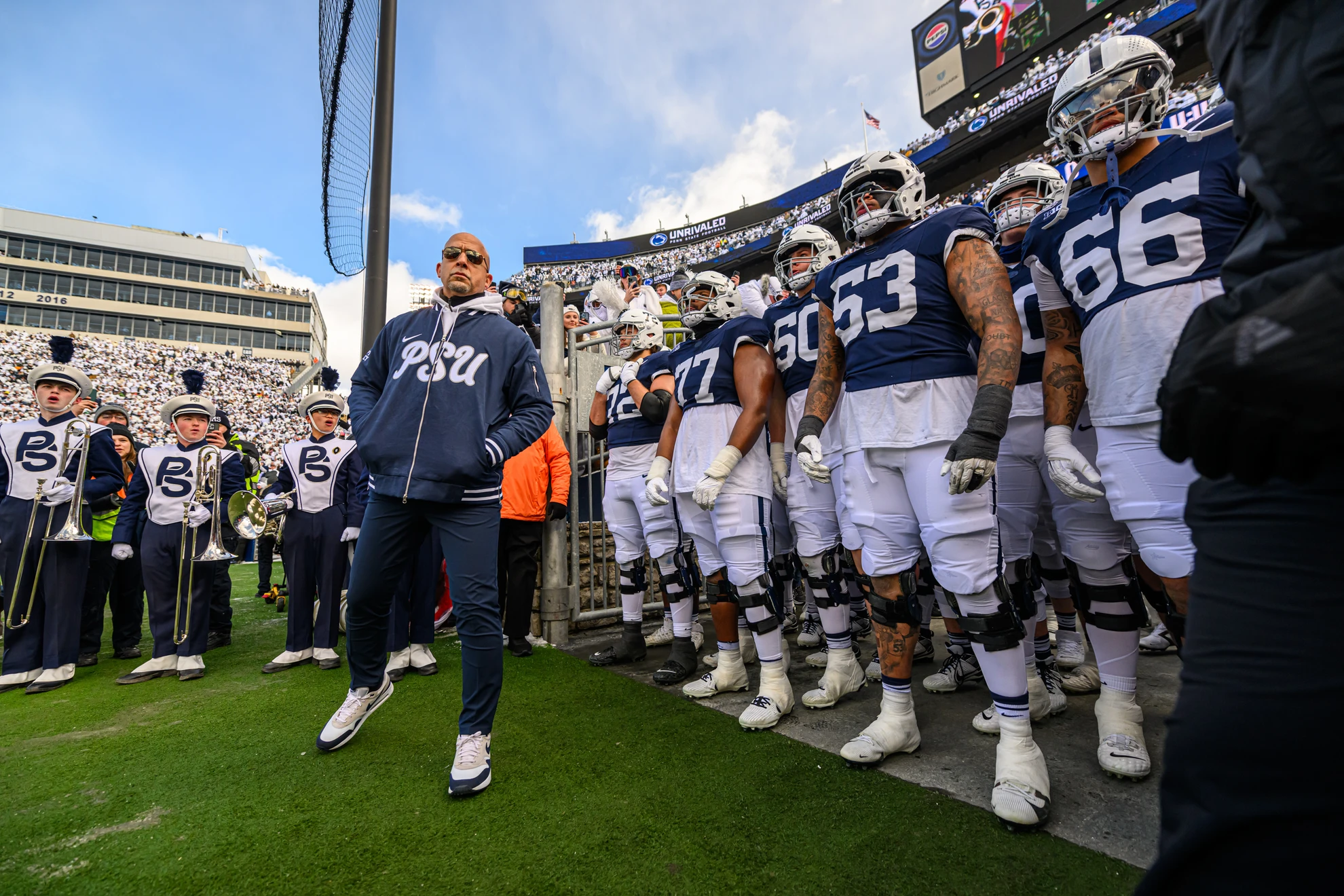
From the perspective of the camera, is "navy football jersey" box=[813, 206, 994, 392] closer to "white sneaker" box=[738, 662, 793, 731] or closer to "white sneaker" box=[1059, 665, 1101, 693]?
"white sneaker" box=[738, 662, 793, 731]

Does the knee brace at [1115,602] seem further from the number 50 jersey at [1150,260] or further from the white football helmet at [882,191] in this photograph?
the white football helmet at [882,191]

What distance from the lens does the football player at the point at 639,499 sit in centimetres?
433

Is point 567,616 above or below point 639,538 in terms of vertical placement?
below

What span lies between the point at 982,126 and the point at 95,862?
28331 mm

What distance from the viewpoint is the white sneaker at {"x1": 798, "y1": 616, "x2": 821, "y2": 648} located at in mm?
4836

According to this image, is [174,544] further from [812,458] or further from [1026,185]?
[1026,185]

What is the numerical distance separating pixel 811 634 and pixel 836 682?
5.25 ft

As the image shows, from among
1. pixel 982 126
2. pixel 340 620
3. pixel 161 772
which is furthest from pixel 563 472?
pixel 982 126

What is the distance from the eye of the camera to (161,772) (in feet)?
8.80

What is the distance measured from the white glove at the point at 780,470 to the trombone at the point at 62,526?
5155mm

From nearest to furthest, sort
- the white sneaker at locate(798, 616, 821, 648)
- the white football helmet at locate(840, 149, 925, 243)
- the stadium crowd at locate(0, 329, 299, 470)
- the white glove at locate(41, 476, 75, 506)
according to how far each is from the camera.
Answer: the white football helmet at locate(840, 149, 925, 243) → the white glove at locate(41, 476, 75, 506) → the white sneaker at locate(798, 616, 821, 648) → the stadium crowd at locate(0, 329, 299, 470)

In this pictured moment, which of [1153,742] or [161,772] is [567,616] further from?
[1153,742]

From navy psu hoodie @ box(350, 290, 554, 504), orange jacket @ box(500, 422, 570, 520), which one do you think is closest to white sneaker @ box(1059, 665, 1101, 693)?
navy psu hoodie @ box(350, 290, 554, 504)

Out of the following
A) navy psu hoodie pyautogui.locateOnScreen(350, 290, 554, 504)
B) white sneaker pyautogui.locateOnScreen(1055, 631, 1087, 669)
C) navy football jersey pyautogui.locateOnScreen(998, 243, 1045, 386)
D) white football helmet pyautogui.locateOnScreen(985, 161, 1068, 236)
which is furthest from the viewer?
white sneaker pyautogui.locateOnScreen(1055, 631, 1087, 669)
